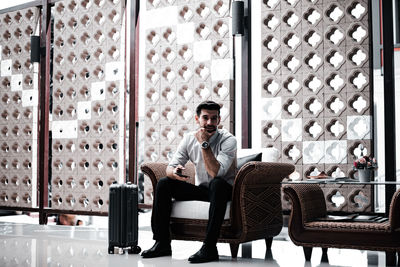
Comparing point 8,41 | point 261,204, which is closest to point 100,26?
point 8,41

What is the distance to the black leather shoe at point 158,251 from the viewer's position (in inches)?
135

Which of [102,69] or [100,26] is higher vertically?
[100,26]

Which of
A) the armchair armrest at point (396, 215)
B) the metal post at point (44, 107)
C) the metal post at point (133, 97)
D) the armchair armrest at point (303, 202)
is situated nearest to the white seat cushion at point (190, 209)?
the armchair armrest at point (303, 202)

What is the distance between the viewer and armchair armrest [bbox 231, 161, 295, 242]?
336 centimetres

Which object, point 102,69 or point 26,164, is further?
point 26,164

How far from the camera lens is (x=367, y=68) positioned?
4094 millimetres

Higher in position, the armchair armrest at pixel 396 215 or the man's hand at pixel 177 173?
the man's hand at pixel 177 173

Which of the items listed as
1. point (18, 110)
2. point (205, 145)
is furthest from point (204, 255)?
point (18, 110)

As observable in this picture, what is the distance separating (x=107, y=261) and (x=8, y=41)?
3690 millimetres

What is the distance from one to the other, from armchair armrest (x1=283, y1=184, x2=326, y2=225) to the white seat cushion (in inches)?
16.2

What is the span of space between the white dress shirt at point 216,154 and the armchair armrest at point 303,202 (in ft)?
1.31

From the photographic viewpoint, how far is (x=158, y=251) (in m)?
3.44

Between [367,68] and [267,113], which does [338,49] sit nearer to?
[367,68]

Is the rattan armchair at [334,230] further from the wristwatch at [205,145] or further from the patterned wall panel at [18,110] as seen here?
the patterned wall panel at [18,110]
